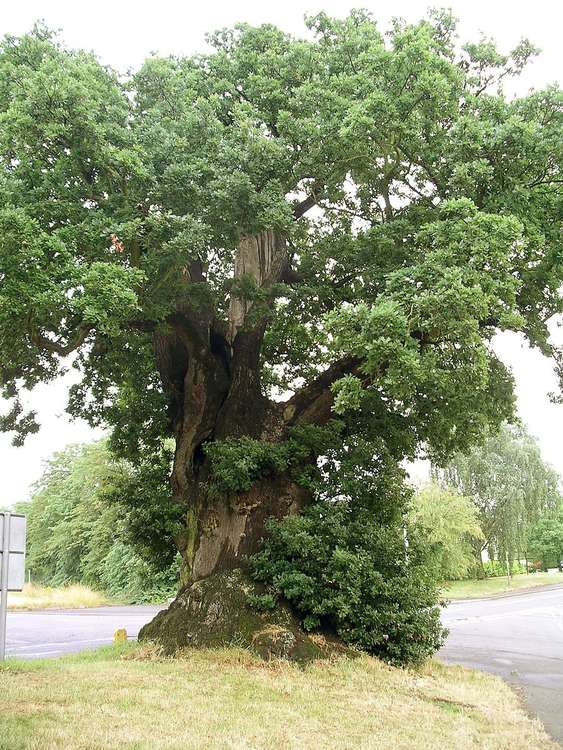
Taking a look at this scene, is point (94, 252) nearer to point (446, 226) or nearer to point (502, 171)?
point (446, 226)

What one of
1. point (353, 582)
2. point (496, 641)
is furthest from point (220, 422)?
point (496, 641)

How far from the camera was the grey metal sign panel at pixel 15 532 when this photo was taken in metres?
9.46

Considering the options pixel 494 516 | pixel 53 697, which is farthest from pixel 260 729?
pixel 494 516

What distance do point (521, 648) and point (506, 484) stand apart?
26.4 meters

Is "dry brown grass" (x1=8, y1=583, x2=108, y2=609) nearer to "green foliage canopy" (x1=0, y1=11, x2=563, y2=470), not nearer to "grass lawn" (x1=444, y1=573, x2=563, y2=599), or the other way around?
"grass lawn" (x1=444, y1=573, x2=563, y2=599)

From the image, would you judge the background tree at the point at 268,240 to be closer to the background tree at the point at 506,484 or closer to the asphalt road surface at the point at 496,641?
the asphalt road surface at the point at 496,641

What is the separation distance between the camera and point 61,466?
5094 cm

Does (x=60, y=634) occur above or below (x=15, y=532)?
below

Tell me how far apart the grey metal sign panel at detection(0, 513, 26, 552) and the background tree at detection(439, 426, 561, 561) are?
33.6m

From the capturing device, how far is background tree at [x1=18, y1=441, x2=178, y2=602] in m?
35.5

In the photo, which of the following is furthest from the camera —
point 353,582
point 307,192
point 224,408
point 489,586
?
point 489,586

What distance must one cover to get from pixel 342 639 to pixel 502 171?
8.17m

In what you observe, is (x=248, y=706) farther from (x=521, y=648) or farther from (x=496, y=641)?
(x=496, y=641)

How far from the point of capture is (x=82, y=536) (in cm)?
4072
